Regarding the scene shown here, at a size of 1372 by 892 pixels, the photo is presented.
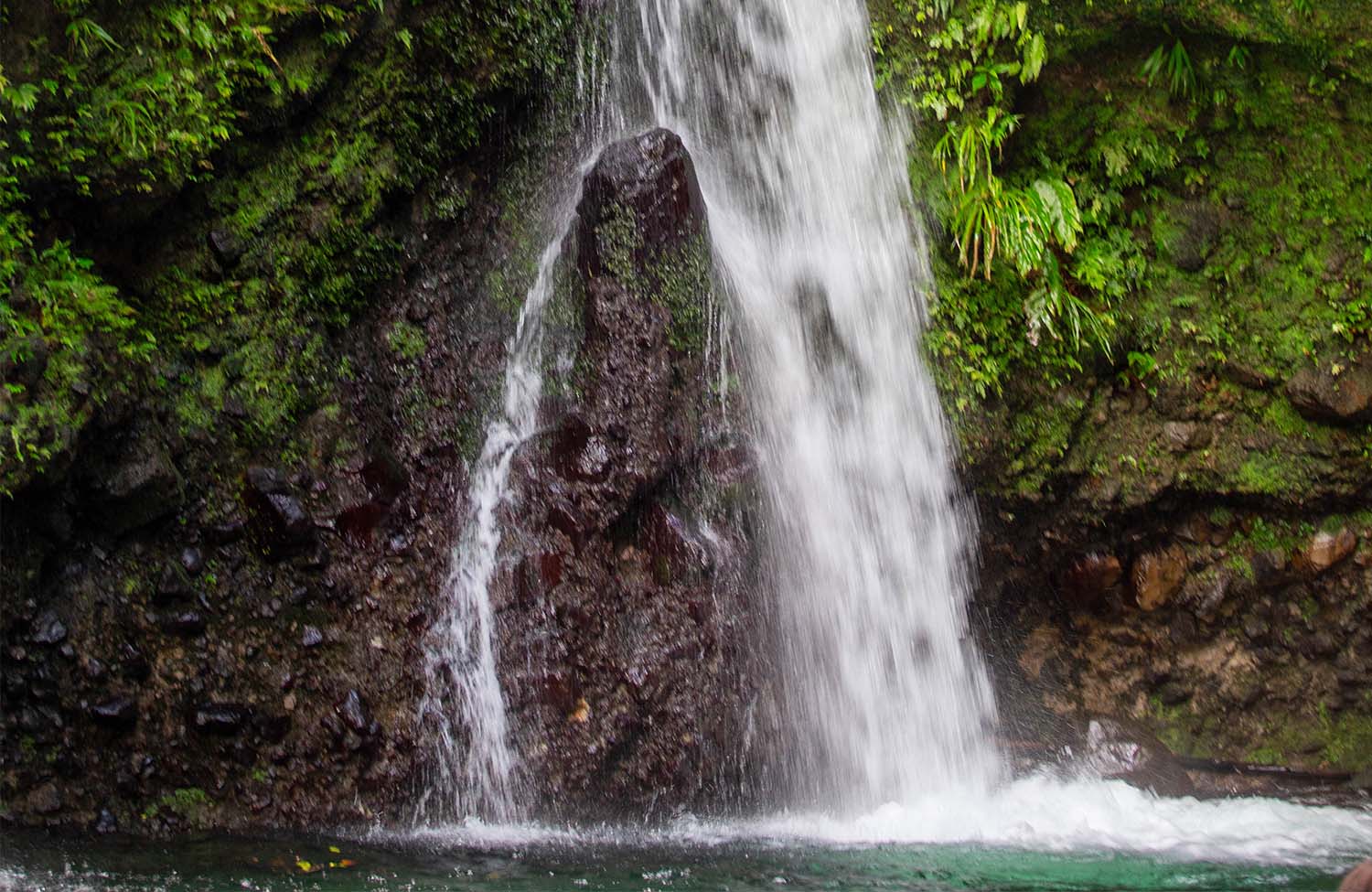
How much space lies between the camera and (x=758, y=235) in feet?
22.4

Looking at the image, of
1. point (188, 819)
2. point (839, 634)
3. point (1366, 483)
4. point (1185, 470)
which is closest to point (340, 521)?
point (188, 819)

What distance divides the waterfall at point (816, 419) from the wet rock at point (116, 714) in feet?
4.65

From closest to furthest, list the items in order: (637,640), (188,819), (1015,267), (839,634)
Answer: (188,819) → (637,640) → (839,634) → (1015,267)

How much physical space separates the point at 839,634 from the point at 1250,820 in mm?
2458

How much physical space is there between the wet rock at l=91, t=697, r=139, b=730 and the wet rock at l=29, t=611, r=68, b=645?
0.38 metres

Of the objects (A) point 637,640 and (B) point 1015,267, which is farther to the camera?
(B) point 1015,267

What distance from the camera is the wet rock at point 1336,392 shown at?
247 inches

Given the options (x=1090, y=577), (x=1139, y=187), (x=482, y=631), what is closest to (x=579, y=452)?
(x=482, y=631)

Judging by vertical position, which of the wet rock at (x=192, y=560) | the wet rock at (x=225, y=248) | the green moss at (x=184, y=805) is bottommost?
the green moss at (x=184, y=805)

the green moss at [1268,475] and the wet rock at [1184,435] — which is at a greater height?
the wet rock at [1184,435]

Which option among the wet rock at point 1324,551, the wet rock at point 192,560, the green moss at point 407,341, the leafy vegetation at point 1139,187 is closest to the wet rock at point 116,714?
the wet rock at point 192,560

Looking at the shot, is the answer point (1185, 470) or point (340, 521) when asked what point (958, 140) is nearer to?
point (1185, 470)

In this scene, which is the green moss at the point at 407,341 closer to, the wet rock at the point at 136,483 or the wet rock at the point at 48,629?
the wet rock at the point at 136,483

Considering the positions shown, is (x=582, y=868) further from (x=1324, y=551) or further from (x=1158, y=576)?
(x=1324, y=551)
